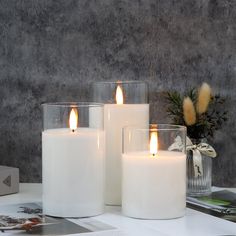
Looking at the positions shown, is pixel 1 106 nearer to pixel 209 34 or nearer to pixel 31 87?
pixel 31 87

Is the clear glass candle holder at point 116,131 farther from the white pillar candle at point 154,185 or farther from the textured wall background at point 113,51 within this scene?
the textured wall background at point 113,51

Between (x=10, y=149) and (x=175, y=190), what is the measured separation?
0.50m

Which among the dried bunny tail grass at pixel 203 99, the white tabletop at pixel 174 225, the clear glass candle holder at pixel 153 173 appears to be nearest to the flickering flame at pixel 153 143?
the clear glass candle holder at pixel 153 173

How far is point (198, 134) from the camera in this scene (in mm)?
1158

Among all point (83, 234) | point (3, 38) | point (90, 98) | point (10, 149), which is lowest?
point (83, 234)

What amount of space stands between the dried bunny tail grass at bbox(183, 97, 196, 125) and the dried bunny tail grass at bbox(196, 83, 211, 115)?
0.07 feet

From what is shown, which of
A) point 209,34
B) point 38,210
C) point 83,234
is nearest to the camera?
point 83,234

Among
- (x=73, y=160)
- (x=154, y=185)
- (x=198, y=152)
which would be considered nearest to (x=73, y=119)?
(x=73, y=160)

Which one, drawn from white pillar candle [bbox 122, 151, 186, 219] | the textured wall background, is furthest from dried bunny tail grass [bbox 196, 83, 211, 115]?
white pillar candle [bbox 122, 151, 186, 219]

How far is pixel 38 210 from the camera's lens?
0.99 meters

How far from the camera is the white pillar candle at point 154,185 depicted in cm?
92

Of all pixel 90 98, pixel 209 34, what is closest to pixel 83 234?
pixel 90 98

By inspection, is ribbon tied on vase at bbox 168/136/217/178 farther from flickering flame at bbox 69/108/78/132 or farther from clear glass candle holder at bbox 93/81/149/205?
flickering flame at bbox 69/108/78/132

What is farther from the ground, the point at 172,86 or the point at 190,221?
the point at 172,86
